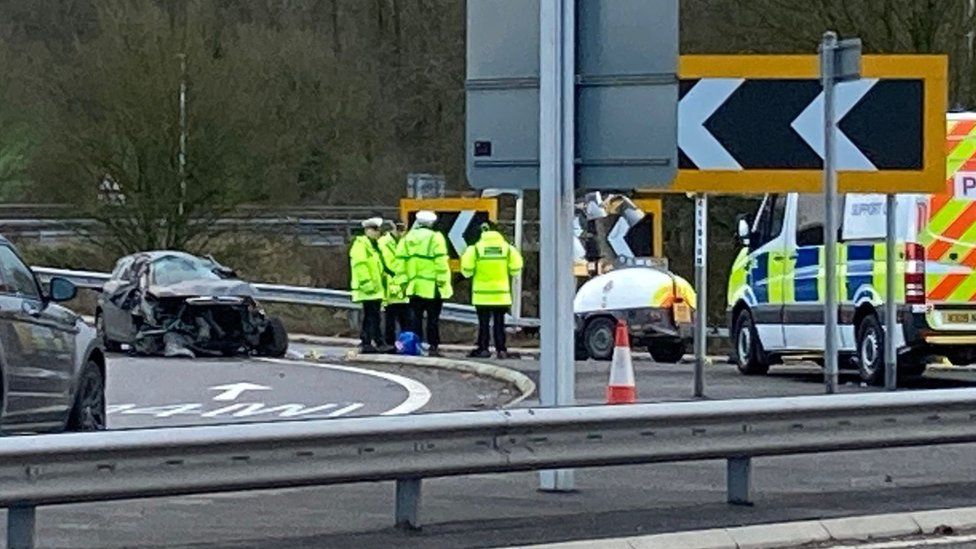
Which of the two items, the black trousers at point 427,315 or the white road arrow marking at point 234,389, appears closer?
the white road arrow marking at point 234,389

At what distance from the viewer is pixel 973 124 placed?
60.2ft

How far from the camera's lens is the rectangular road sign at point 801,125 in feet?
52.0

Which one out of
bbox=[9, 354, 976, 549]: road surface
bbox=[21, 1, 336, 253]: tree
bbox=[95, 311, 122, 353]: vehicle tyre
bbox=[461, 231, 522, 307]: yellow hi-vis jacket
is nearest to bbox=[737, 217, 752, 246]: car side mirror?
bbox=[461, 231, 522, 307]: yellow hi-vis jacket

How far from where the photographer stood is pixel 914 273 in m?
18.1

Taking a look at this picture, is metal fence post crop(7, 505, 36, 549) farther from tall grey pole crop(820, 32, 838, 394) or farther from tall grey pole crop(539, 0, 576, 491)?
tall grey pole crop(820, 32, 838, 394)

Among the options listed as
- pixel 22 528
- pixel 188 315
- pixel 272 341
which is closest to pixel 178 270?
pixel 188 315

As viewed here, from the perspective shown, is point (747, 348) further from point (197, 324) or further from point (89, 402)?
point (89, 402)

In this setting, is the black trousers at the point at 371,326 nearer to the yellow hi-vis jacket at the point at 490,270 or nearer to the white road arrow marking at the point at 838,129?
the yellow hi-vis jacket at the point at 490,270

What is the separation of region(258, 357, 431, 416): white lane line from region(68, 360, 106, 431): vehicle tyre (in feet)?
6.49

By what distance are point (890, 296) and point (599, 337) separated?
30.9ft

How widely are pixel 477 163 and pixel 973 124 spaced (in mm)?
8854

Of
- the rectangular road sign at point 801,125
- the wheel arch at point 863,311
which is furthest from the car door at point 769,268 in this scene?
the rectangular road sign at point 801,125

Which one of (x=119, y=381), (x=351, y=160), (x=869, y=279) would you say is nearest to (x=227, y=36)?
(x=351, y=160)

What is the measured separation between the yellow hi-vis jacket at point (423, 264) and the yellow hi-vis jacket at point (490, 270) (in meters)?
0.35
